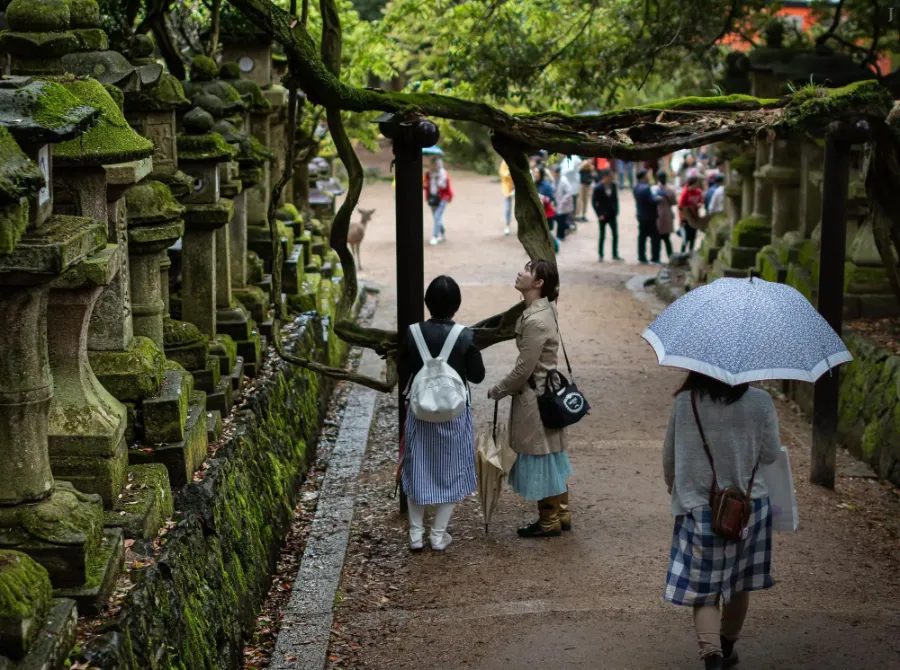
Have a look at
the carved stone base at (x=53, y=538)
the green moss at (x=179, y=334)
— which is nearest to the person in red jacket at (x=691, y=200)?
the green moss at (x=179, y=334)

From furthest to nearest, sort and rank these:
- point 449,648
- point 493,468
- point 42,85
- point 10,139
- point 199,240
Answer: point 199,240, point 493,468, point 449,648, point 42,85, point 10,139

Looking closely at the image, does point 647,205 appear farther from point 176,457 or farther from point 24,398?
point 24,398

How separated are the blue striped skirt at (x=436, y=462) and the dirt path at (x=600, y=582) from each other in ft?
1.44

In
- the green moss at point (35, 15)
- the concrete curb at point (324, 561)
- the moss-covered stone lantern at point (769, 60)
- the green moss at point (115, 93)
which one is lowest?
the concrete curb at point (324, 561)

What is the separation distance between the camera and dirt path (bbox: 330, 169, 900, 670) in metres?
6.41

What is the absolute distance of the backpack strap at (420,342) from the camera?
24.9ft

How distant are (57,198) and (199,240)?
8.83ft

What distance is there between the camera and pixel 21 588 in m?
4.34

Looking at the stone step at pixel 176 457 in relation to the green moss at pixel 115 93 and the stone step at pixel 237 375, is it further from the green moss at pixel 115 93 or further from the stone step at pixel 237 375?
the stone step at pixel 237 375

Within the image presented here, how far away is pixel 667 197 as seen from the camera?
68.4 ft

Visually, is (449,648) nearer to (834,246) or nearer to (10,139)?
(10,139)

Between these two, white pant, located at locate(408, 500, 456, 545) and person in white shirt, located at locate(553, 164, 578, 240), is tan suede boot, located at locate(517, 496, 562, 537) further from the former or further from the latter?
person in white shirt, located at locate(553, 164, 578, 240)

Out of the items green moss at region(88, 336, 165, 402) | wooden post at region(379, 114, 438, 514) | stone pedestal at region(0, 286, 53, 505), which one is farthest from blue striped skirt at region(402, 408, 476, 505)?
stone pedestal at region(0, 286, 53, 505)

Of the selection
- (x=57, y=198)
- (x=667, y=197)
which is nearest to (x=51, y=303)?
(x=57, y=198)
